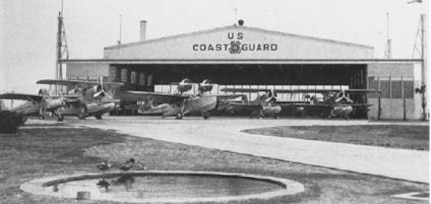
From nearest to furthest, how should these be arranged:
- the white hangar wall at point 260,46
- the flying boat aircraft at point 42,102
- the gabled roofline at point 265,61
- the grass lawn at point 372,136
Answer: the grass lawn at point 372,136 → the flying boat aircraft at point 42,102 → the gabled roofline at point 265,61 → the white hangar wall at point 260,46

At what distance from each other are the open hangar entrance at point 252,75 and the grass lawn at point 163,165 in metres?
35.7

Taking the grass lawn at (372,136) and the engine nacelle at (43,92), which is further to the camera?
the engine nacelle at (43,92)

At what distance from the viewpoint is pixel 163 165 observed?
12.2m

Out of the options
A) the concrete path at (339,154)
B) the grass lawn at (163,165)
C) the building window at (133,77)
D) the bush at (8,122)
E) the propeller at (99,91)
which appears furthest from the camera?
the building window at (133,77)

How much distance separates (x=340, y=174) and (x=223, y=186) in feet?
9.79

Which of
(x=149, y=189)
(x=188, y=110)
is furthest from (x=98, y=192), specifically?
(x=188, y=110)

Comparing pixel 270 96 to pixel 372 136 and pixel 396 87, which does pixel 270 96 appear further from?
pixel 372 136

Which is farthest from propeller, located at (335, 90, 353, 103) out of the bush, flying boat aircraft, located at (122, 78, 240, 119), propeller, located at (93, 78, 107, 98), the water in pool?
the water in pool

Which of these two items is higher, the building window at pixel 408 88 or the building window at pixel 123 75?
the building window at pixel 123 75

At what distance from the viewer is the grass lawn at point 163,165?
7.98 m

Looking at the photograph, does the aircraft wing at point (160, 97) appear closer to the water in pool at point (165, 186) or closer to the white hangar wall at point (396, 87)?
the white hangar wall at point (396, 87)

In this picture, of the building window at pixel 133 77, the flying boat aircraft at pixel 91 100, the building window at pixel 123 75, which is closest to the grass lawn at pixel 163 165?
the flying boat aircraft at pixel 91 100

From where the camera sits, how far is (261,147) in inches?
655

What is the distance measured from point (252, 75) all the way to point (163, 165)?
54.1m
